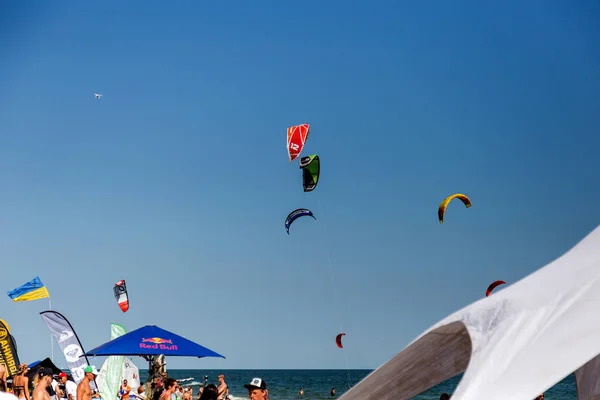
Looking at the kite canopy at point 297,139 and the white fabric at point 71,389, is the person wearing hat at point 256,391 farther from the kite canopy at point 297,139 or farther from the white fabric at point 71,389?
the white fabric at point 71,389

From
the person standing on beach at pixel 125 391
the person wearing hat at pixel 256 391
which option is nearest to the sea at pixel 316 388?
the person standing on beach at pixel 125 391

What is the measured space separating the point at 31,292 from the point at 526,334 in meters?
16.0

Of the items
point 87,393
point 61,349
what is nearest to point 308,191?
point 87,393

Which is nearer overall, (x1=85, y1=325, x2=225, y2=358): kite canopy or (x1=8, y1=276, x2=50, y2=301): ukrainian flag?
(x1=85, y1=325, x2=225, y2=358): kite canopy

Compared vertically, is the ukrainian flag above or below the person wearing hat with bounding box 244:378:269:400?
above

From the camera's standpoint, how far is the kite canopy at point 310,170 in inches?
482

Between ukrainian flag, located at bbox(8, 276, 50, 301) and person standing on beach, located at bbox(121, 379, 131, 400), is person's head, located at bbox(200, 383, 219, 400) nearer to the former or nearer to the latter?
person standing on beach, located at bbox(121, 379, 131, 400)

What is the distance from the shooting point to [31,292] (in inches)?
711

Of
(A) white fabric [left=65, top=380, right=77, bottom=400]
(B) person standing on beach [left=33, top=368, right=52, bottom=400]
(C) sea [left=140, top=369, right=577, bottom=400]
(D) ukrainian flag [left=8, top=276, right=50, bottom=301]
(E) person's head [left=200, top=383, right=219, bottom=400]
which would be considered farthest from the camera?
(C) sea [left=140, top=369, right=577, bottom=400]

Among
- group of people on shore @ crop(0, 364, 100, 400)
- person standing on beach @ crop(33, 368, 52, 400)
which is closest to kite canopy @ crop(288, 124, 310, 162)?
group of people on shore @ crop(0, 364, 100, 400)

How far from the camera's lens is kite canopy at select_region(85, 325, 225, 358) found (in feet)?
35.9

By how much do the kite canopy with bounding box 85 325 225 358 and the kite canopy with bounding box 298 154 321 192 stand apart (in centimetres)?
301

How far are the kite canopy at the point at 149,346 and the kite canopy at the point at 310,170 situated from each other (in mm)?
3012

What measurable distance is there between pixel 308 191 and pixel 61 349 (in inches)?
306
